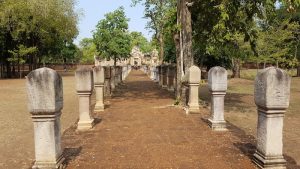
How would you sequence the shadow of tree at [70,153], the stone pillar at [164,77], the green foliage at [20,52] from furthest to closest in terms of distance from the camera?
1. the green foliage at [20,52]
2. the stone pillar at [164,77]
3. the shadow of tree at [70,153]

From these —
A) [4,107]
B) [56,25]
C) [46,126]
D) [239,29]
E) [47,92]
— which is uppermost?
[56,25]

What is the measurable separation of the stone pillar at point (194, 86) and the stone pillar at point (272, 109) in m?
5.70

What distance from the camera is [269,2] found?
12.4 metres

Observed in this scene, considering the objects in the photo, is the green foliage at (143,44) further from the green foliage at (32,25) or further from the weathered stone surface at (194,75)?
the weathered stone surface at (194,75)

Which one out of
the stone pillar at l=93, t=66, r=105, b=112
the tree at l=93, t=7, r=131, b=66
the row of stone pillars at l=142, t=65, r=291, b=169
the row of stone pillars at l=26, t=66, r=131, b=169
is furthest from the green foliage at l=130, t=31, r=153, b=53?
the row of stone pillars at l=26, t=66, r=131, b=169

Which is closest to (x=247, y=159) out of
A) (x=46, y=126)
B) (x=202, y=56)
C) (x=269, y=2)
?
(x=46, y=126)

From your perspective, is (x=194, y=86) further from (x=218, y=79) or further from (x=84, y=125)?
(x=84, y=125)

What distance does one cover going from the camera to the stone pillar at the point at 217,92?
28.1 ft

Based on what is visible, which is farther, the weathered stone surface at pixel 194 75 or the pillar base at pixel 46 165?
the weathered stone surface at pixel 194 75

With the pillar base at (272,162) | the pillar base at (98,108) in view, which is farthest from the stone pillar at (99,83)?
the pillar base at (272,162)

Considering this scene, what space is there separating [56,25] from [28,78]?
119 ft

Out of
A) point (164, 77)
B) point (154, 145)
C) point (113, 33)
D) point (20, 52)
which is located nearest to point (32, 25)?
point (20, 52)

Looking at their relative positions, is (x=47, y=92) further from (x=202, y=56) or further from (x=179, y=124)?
(x=202, y=56)

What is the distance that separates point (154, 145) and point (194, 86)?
4.91 metres
